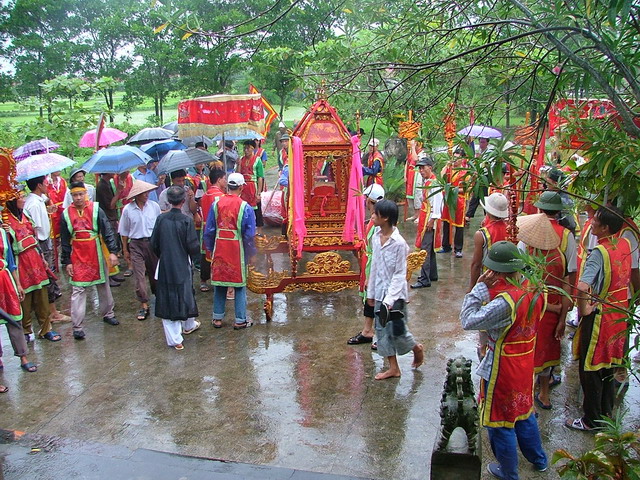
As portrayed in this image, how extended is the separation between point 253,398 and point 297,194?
2.77 metres

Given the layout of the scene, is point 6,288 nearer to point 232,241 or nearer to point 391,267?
point 232,241

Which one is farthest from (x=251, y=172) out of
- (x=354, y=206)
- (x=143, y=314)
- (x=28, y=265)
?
(x=28, y=265)

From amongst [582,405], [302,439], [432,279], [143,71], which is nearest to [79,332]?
[302,439]

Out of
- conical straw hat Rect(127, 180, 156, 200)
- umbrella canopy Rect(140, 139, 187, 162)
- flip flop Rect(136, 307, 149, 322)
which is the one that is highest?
umbrella canopy Rect(140, 139, 187, 162)

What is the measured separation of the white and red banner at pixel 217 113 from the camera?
7.73 metres

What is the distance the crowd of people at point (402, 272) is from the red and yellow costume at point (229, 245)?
1 cm

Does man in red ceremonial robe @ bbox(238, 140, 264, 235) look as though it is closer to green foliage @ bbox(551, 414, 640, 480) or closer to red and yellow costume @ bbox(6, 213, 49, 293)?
red and yellow costume @ bbox(6, 213, 49, 293)

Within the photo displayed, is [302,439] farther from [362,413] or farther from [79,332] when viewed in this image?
[79,332]

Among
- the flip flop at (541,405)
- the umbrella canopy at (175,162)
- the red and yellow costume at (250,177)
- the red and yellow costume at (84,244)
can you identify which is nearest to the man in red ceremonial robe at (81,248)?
the red and yellow costume at (84,244)

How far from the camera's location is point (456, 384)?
3.38 meters

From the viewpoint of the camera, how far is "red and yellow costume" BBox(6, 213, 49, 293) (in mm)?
5883

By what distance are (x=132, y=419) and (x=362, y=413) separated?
182cm

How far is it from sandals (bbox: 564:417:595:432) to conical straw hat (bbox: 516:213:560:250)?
4.34 feet

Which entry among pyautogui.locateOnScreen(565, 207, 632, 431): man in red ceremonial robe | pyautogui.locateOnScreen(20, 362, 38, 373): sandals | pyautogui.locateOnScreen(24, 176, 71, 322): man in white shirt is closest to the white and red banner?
pyautogui.locateOnScreen(24, 176, 71, 322): man in white shirt
